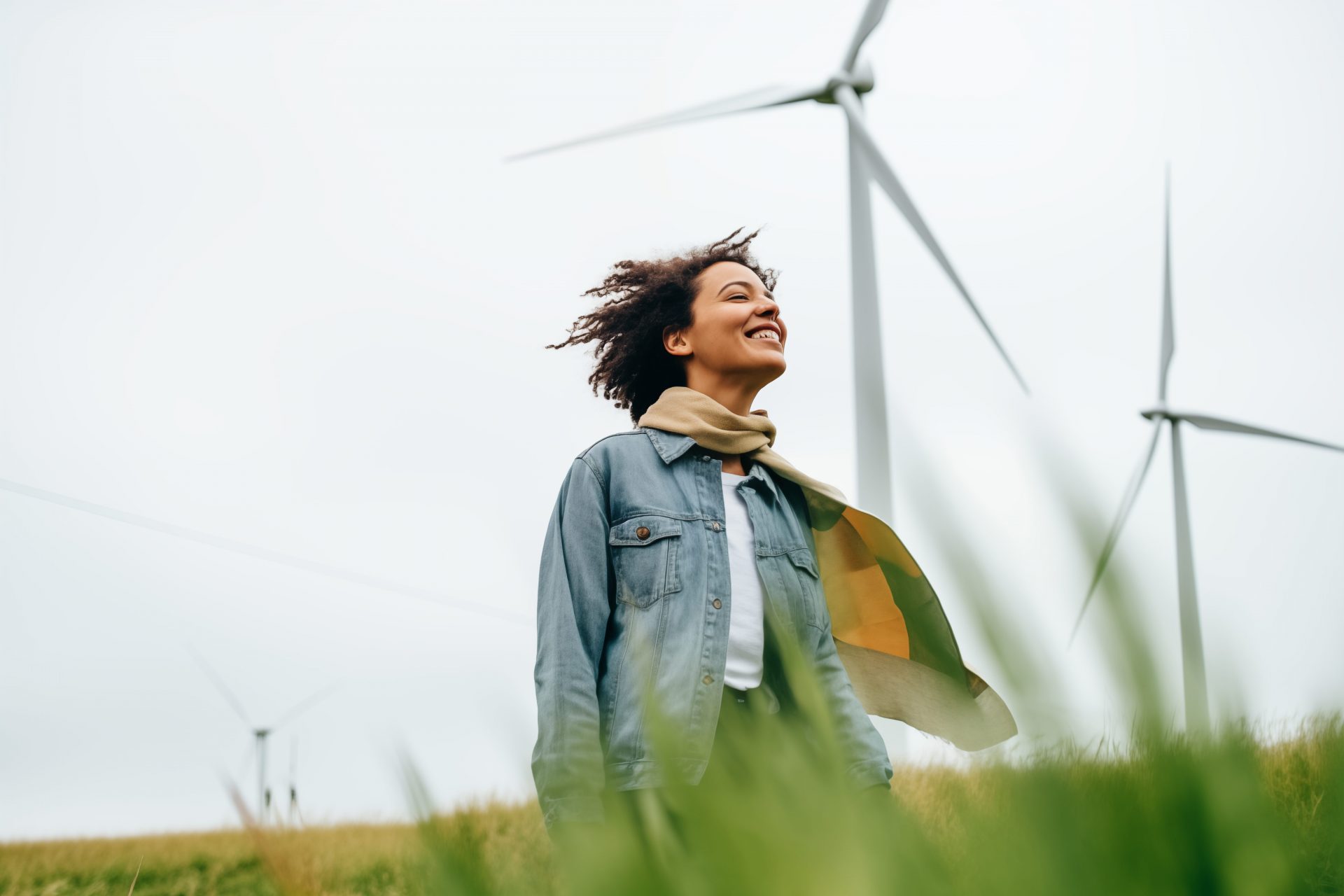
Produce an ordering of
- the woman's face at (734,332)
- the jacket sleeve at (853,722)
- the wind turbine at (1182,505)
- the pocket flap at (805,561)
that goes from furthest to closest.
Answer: the woman's face at (734,332)
the pocket flap at (805,561)
the jacket sleeve at (853,722)
the wind turbine at (1182,505)

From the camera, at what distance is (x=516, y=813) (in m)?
0.46

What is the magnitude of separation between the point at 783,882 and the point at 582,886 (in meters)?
0.07

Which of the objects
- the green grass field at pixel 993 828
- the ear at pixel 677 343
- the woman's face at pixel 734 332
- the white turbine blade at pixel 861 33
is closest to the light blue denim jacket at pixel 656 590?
the woman's face at pixel 734 332

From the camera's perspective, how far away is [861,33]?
32.9 feet

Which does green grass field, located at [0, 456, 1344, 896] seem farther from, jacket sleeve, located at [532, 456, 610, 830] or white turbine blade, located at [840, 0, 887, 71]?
white turbine blade, located at [840, 0, 887, 71]

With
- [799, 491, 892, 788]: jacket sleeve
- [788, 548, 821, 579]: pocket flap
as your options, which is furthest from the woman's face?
[799, 491, 892, 788]: jacket sleeve

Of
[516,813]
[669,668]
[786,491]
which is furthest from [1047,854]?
[786,491]

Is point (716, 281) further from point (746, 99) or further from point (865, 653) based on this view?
point (746, 99)

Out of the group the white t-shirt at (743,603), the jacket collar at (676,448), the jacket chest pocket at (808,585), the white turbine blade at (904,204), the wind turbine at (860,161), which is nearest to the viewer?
the white t-shirt at (743,603)

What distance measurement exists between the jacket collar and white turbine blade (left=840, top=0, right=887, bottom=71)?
22.1 feet

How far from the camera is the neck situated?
4.36 metres

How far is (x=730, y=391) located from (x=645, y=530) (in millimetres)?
846

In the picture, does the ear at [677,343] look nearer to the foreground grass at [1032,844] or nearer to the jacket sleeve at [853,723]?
the jacket sleeve at [853,723]

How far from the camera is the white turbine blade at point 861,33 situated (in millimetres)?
9914
